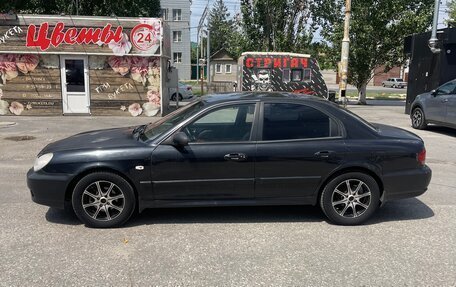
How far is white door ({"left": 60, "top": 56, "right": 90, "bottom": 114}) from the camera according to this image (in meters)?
15.1

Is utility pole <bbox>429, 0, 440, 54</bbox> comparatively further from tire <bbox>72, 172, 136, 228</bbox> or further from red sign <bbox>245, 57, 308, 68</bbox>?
tire <bbox>72, 172, 136, 228</bbox>

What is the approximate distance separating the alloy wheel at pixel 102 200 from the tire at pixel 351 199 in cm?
233

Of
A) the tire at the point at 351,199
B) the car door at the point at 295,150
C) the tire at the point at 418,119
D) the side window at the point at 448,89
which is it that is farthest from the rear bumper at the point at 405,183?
the tire at the point at 418,119

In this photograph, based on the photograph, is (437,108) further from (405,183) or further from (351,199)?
(351,199)

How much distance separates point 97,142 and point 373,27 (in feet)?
73.9

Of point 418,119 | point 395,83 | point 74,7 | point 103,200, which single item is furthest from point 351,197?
point 395,83

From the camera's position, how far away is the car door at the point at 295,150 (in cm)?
466

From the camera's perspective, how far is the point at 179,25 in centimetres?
5541

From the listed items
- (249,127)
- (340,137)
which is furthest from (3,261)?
(340,137)

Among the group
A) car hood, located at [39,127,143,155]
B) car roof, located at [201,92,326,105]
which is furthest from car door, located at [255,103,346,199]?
car hood, located at [39,127,143,155]

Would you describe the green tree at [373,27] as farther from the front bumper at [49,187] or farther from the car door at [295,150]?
the front bumper at [49,187]

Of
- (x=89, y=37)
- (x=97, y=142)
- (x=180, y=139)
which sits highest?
(x=89, y=37)

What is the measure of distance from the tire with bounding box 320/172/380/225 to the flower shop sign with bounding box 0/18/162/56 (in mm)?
11829

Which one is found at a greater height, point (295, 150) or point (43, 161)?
point (295, 150)
